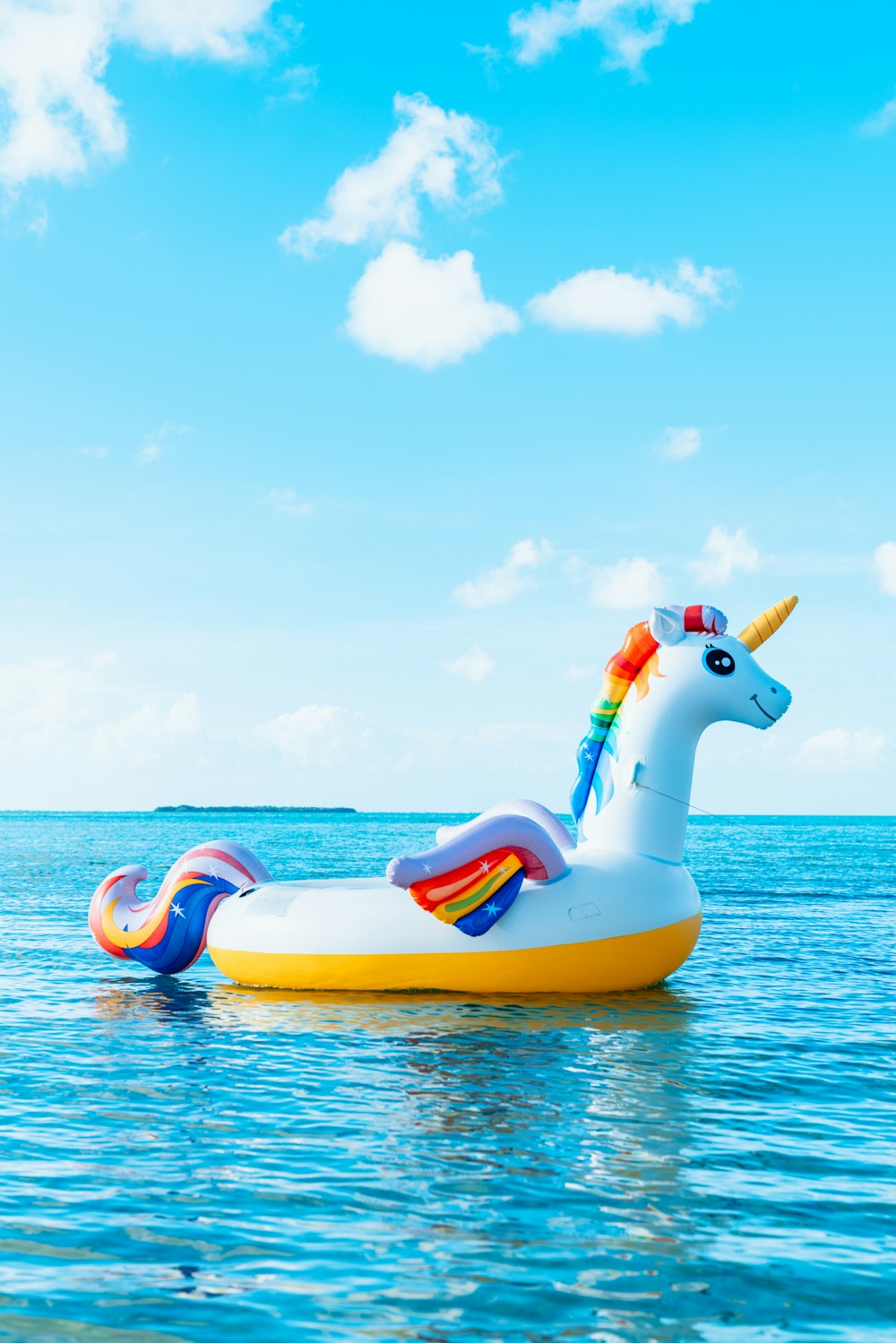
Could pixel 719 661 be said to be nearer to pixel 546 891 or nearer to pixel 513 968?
pixel 546 891

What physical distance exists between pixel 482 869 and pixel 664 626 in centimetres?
288

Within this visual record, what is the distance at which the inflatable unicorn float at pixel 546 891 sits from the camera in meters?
10.0

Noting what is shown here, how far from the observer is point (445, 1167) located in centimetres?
595

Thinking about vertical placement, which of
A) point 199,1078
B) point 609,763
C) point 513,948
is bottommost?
point 199,1078

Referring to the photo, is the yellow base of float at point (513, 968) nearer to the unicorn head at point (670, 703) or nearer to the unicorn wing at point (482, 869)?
the unicorn wing at point (482, 869)

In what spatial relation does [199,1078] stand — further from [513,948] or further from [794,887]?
[794,887]

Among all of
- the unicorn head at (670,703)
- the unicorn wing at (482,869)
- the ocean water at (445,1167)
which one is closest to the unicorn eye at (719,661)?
the unicorn head at (670,703)

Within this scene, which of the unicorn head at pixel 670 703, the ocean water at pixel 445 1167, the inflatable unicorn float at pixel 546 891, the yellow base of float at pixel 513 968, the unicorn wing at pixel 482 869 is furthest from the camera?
the unicorn head at pixel 670 703

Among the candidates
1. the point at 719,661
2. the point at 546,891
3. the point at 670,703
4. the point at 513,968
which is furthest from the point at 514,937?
the point at 719,661

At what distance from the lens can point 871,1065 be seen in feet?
27.7

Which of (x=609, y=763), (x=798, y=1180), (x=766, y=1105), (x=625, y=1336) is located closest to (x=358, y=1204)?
(x=625, y=1336)

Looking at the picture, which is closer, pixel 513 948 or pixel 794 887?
pixel 513 948

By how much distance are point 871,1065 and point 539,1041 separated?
2386 mm

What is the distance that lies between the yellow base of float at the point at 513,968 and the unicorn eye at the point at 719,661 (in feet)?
7.45
